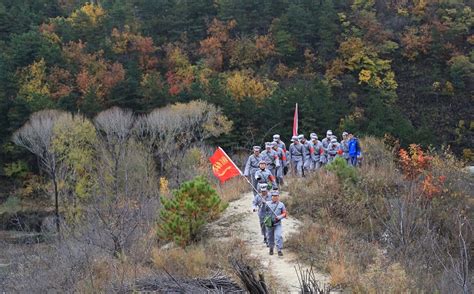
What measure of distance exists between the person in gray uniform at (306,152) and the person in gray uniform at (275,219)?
17.8 ft

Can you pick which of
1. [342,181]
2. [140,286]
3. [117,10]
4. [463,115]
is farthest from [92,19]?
[140,286]

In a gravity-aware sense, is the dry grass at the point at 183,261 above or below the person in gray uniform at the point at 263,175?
below

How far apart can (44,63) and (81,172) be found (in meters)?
11.6

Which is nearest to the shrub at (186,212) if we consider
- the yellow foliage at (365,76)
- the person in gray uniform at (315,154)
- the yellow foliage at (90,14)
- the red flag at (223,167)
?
the red flag at (223,167)

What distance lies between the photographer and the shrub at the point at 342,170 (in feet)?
54.8

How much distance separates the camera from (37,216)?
124ft

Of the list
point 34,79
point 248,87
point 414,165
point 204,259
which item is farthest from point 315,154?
point 34,79

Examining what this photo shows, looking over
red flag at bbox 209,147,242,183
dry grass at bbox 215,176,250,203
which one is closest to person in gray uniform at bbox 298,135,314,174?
dry grass at bbox 215,176,250,203

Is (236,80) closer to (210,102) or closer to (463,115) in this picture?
(210,102)

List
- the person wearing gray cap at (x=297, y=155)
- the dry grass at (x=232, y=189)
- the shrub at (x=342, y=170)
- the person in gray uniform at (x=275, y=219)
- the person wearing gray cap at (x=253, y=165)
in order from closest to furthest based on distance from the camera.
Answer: the person in gray uniform at (x=275, y=219) < the person wearing gray cap at (x=253, y=165) < the shrub at (x=342, y=170) < the person wearing gray cap at (x=297, y=155) < the dry grass at (x=232, y=189)

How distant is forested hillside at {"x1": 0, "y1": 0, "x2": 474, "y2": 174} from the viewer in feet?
131

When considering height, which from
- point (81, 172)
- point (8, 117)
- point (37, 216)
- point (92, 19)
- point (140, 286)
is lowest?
point (37, 216)

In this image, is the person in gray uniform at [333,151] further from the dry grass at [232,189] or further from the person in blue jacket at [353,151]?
the dry grass at [232,189]

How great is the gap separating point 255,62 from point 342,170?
33567 millimetres
